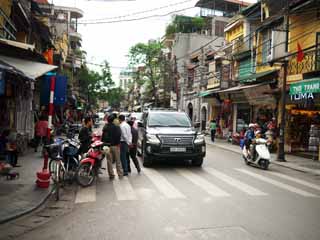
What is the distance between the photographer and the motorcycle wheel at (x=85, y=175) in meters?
9.62

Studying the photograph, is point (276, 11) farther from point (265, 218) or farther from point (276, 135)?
point (265, 218)

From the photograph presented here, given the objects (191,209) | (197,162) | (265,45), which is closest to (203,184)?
(191,209)

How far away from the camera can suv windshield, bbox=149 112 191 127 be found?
14145 mm

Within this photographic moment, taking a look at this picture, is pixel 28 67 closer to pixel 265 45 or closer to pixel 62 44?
pixel 265 45

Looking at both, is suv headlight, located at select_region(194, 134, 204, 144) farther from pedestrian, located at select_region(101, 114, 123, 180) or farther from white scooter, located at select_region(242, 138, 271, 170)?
pedestrian, located at select_region(101, 114, 123, 180)

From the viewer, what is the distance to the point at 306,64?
1833 centimetres

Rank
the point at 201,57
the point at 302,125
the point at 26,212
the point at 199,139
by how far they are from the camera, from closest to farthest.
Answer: the point at 26,212, the point at 199,139, the point at 302,125, the point at 201,57

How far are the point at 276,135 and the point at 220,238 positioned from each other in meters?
16.2

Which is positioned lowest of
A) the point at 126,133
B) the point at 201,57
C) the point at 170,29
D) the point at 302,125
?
the point at 126,133

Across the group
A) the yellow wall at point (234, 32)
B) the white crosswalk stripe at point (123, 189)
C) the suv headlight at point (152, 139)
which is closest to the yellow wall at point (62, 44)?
the yellow wall at point (234, 32)

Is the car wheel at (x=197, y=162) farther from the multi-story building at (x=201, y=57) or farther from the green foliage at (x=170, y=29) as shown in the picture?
the green foliage at (x=170, y=29)

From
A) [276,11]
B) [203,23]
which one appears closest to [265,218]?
[276,11]

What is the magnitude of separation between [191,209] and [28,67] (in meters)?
6.69

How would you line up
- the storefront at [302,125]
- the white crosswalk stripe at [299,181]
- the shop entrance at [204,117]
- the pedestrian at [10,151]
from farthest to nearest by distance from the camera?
the shop entrance at [204,117] → the storefront at [302,125] → the pedestrian at [10,151] → the white crosswalk stripe at [299,181]
